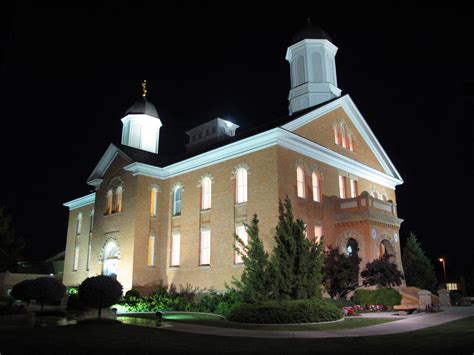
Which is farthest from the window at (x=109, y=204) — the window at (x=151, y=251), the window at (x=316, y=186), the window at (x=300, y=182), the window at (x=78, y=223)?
the window at (x=316, y=186)

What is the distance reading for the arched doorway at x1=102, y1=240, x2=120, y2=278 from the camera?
30.7 metres

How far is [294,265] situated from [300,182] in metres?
7.43

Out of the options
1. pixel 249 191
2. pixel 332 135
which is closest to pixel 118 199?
pixel 249 191

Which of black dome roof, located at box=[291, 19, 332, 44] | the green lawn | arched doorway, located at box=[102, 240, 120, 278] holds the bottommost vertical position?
the green lawn

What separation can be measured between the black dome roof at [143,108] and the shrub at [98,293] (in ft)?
81.1

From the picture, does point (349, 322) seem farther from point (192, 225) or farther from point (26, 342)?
point (192, 225)

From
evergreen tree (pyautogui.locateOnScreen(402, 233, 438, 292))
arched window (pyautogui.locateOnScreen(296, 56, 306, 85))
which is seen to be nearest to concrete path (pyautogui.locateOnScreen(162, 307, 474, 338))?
evergreen tree (pyautogui.locateOnScreen(402, 233, 438, 292))

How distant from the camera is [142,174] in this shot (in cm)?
3066

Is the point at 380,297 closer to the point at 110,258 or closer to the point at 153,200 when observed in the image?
the point at 153,200

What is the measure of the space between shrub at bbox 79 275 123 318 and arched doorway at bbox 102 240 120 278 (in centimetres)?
1160

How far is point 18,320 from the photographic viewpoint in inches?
669

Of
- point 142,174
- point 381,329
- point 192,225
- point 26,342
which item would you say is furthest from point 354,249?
point 26,342

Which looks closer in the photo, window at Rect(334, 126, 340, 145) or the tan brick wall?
the tan brick wall

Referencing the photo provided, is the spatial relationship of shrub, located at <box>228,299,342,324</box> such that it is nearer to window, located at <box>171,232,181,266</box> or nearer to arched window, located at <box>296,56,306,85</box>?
window, located at <box>171,232,181,266</box>
